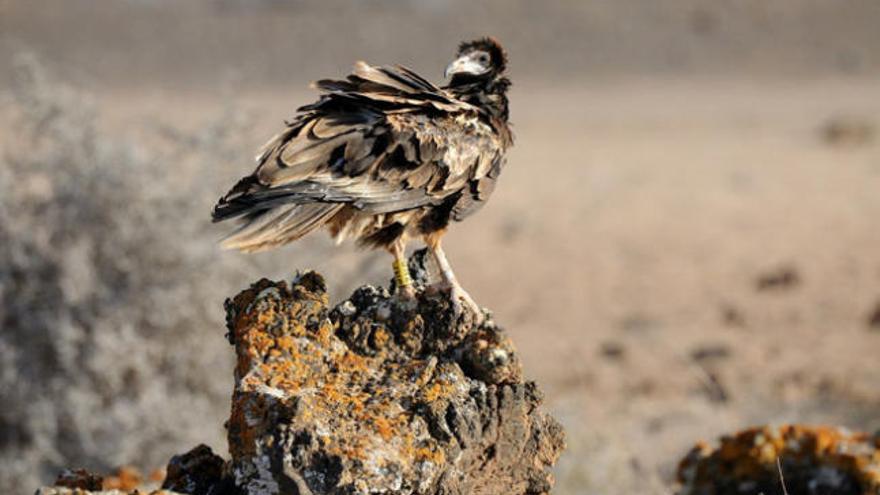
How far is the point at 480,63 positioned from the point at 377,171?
82 cm

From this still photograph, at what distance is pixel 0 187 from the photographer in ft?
29.2

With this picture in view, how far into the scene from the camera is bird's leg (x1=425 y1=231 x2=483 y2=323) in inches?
164

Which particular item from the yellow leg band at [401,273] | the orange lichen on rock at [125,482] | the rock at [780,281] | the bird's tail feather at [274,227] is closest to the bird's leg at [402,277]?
the yellow leg band at [401,273]

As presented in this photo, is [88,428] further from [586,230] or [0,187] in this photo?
[586,230]

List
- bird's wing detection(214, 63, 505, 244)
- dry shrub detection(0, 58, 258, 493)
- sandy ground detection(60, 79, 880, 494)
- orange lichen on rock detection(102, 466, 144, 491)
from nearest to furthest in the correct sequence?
1. bird's wing detection(214, 63, 505, 244)
2. orange lichen on rock detection(102, 466, 144, 491)
3. dry shrub detection(0, 58, 258, 493)
4. sandy ground detection(60, 79, 880, 494)

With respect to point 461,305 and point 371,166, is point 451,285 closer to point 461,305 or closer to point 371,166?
point 461,305

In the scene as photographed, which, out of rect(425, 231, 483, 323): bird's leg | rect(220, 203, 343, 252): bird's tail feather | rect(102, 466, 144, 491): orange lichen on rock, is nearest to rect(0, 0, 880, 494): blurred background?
rect(425, 231, 483, 323): bird's leg

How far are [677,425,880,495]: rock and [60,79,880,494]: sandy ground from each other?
0.84ft

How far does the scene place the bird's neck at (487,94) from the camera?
15.9ft

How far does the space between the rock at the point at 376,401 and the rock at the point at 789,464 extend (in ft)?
4.87

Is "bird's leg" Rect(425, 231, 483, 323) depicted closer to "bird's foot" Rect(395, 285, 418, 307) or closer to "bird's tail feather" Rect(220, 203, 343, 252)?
"bird's foot" Rect(395, 285, 418, 307)

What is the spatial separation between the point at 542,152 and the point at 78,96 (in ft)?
62.9

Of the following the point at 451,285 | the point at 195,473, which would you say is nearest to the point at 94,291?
the point at 195,473

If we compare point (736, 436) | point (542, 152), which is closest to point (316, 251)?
point (736, 436)
